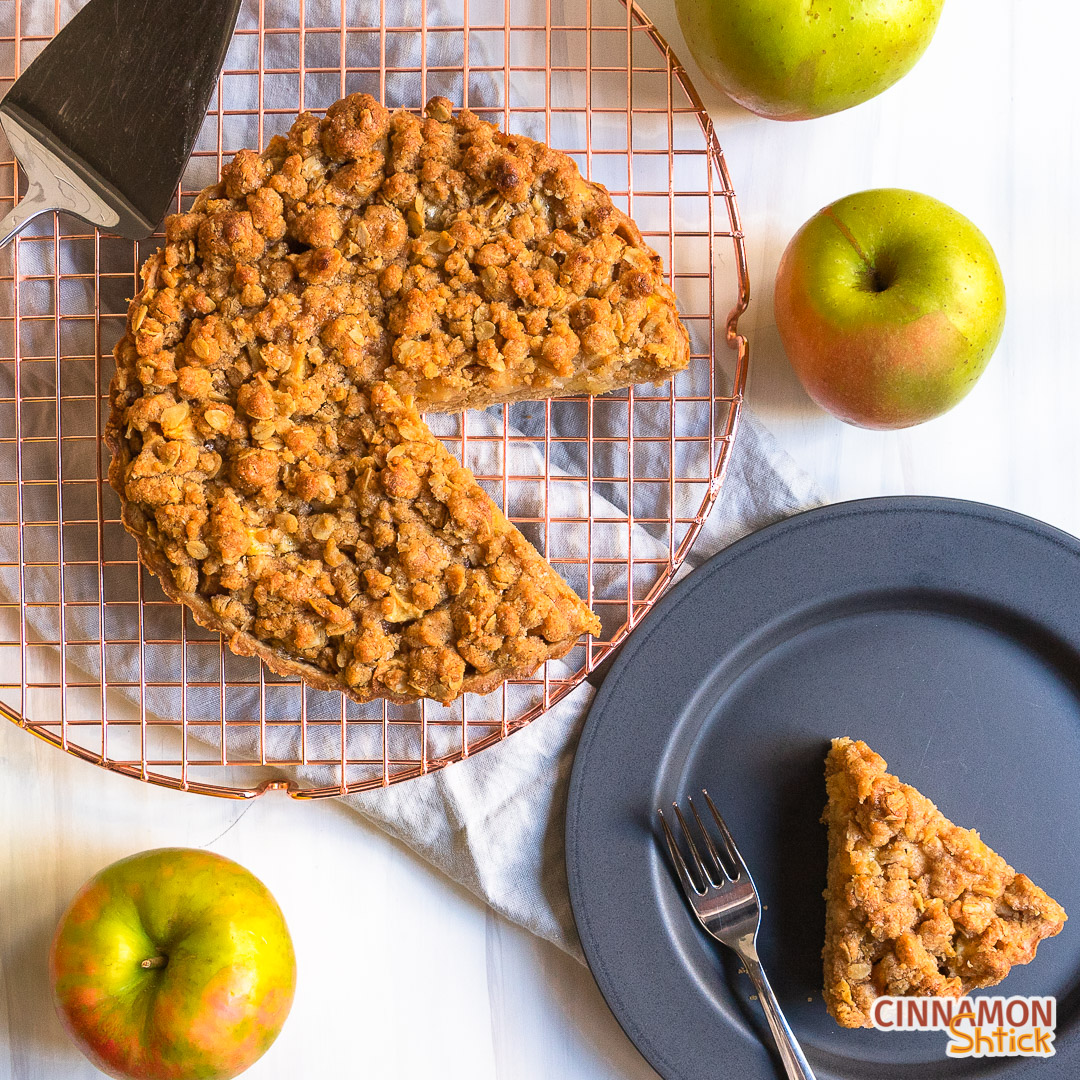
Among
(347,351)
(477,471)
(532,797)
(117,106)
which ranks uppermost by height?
(117,106)

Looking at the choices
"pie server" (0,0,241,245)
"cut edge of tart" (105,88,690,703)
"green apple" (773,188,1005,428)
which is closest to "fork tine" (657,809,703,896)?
"cut edge of tart" (105,88,690,703)

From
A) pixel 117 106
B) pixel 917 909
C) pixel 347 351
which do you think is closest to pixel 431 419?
pixel 347 351

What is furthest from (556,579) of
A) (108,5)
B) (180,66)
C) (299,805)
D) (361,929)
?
(108,5)

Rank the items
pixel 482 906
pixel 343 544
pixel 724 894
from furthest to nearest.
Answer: pixel 482 906, pixel 724 894, pixel 343 544

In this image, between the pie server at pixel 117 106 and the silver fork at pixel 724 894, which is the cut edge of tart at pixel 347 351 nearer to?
the pie server at pixel 117 106

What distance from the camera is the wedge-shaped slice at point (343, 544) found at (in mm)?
1939

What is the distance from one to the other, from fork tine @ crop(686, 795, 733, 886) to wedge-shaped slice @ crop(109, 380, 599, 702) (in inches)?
27.4

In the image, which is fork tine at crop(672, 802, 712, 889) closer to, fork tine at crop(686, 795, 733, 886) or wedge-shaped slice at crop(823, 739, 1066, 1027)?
fork tine at crop(686, 795, 733, 886)

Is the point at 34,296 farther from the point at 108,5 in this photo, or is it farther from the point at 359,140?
the point at 359,140

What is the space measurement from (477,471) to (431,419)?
0.17 metres

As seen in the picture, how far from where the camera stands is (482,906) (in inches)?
97.9

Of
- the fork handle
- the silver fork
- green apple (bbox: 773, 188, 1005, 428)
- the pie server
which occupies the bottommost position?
the fork handle

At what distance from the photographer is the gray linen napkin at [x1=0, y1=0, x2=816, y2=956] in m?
2.36

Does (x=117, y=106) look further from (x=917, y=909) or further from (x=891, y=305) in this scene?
(x=917, y=909)
